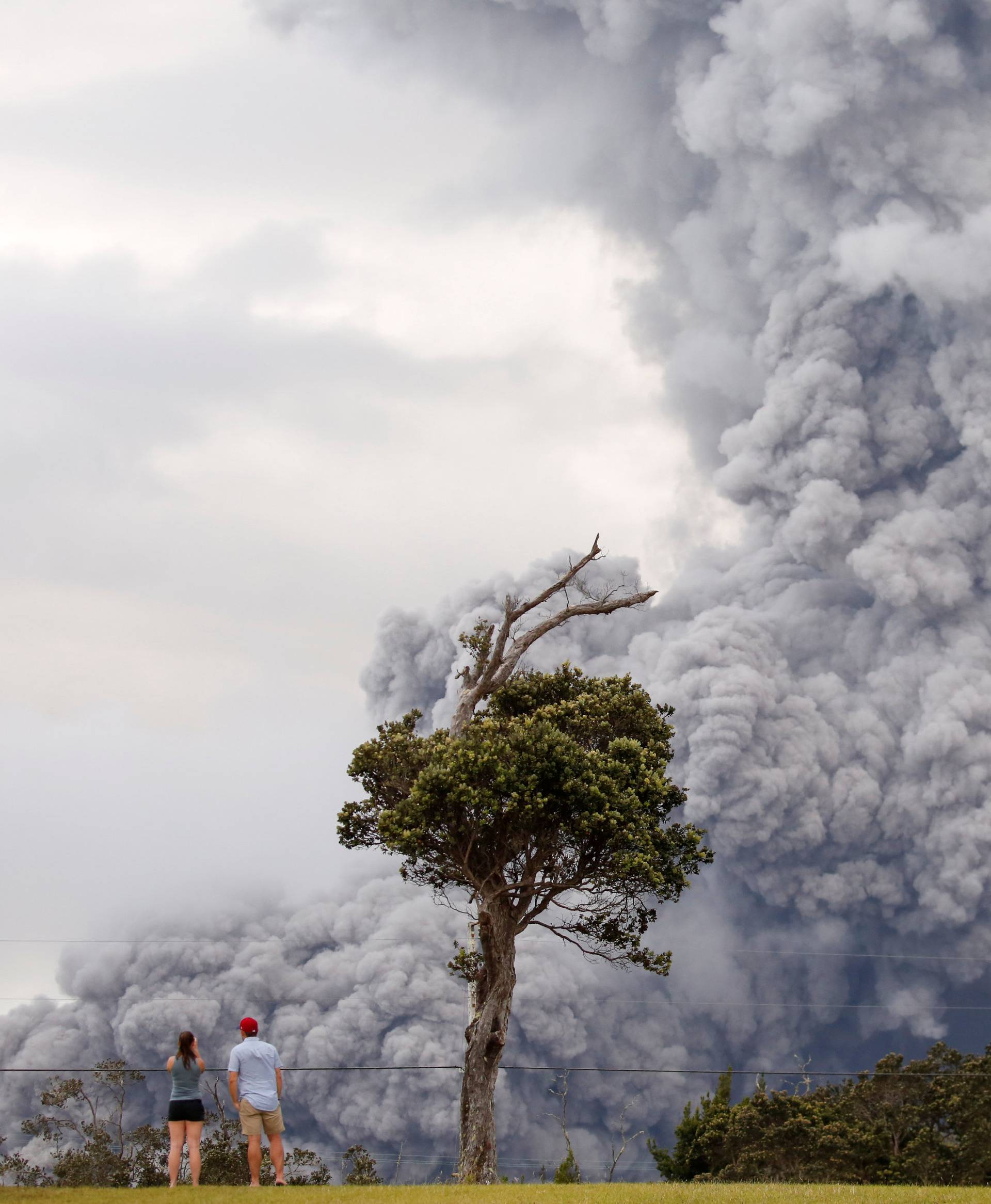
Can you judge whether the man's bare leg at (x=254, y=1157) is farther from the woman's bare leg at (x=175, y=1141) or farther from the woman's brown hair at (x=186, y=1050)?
the woman's brown hair at (x=186, y=1050)

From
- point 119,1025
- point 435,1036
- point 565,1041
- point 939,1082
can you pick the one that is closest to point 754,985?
point 565,1041

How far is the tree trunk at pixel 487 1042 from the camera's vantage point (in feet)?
60.2

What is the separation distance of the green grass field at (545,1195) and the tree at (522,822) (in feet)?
16.5

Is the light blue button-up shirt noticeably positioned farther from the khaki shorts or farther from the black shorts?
the black shorts

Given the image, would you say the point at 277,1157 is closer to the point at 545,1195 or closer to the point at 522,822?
the point at 545,1195

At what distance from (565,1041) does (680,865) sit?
73310mm

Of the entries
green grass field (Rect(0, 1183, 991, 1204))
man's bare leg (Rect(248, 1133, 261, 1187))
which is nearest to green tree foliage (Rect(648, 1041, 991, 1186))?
green grass field (Rect(0, 1183, 991, 1204))

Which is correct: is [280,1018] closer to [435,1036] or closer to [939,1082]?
[435,1036]

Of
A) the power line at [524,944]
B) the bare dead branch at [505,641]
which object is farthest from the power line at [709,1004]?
the bare dead branch at [505,641]

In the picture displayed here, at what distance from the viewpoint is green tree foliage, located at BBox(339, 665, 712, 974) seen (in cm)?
1872

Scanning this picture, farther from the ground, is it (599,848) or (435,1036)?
(599,848)

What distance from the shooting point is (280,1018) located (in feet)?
293

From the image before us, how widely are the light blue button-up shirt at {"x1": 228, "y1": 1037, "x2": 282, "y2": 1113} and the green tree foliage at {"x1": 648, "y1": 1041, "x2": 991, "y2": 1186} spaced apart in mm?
22564

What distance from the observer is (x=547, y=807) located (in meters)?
19.0
